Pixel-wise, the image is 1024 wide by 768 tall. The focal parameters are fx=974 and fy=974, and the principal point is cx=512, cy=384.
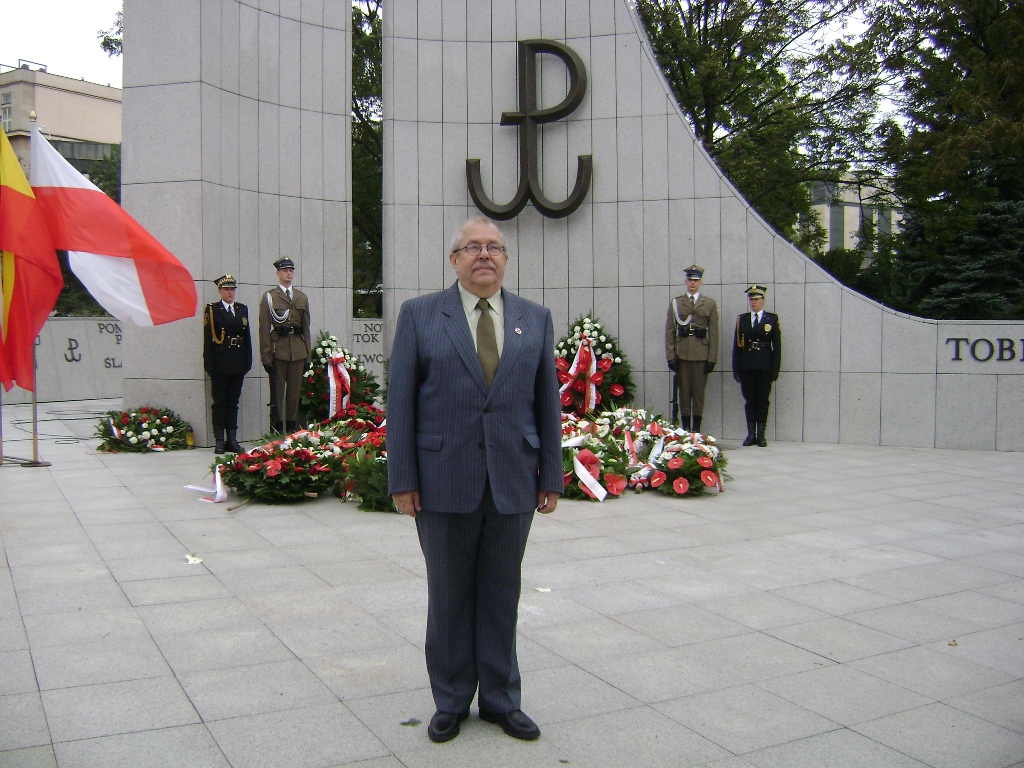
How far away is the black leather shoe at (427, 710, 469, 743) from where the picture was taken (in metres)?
3.30

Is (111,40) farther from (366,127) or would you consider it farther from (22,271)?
(22,271)

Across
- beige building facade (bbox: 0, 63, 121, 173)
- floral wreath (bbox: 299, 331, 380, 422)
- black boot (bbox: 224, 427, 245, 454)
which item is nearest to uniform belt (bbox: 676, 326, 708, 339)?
floral wreath (bbox: 299, 331, 380, 422)

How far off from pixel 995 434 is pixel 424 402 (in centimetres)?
940

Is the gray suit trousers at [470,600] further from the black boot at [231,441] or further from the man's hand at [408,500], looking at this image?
the black boot at [231,441]

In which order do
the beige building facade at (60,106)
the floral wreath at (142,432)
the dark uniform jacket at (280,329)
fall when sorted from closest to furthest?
the floral wreath at (142,432), the dark uniform jacket at (280,329), the beige building facade at (60,106)

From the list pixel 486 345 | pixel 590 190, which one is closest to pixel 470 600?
pixel 486 345

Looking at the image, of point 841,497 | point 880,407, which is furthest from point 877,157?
point 841,497

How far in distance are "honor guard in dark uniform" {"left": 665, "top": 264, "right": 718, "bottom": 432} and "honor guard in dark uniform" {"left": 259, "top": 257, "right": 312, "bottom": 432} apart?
13.7 feet

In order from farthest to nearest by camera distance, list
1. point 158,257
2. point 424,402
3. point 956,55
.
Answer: point 956,55, point 158,257, point 424,402

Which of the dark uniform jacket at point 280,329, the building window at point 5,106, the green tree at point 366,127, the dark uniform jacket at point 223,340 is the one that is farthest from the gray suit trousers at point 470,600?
the building window at point 5,106

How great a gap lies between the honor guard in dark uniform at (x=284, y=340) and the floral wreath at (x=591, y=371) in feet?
9.64

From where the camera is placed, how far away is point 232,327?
10.2 m

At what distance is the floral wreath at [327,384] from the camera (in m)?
11.1

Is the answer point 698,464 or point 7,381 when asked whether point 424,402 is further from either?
point 698,464
